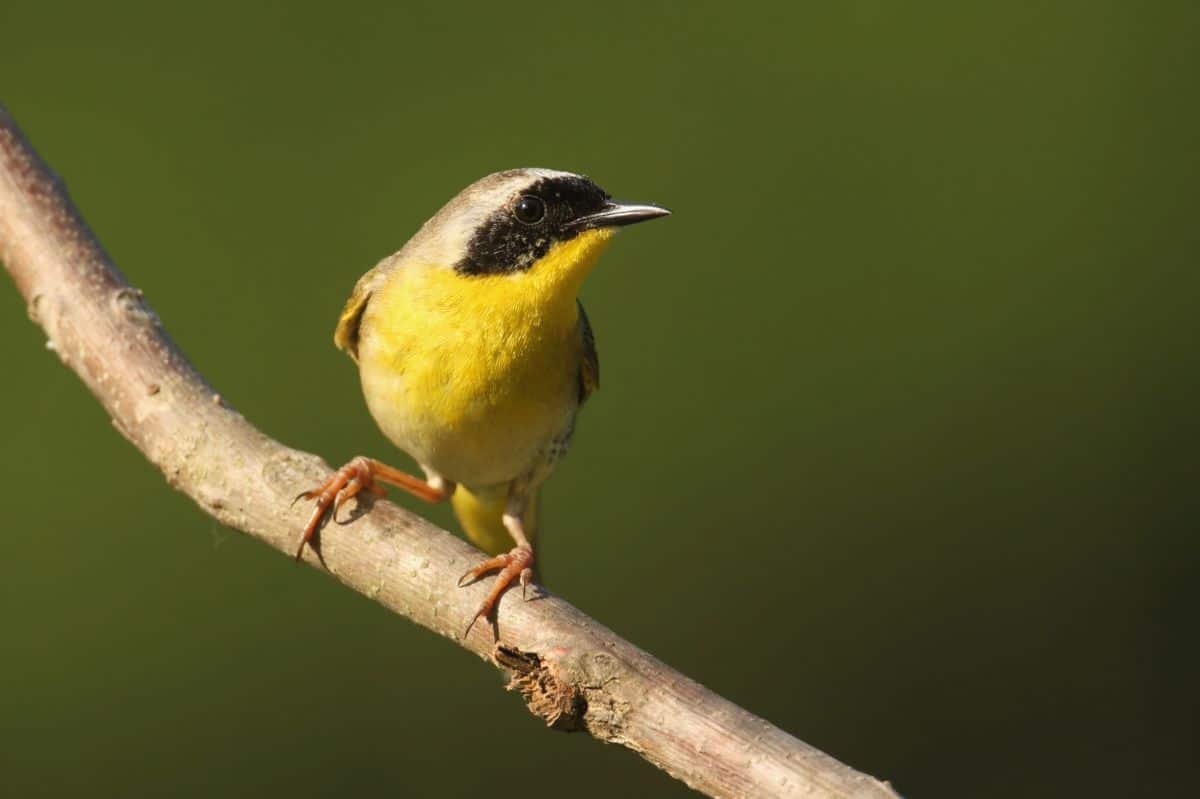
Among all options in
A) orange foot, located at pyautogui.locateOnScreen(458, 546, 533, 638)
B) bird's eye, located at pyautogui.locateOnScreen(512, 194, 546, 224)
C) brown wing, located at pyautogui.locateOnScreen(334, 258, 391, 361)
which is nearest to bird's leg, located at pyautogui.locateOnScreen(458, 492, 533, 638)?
orange foot, located at pyautogui.locateOnScreen(458, 546, 533, 638)

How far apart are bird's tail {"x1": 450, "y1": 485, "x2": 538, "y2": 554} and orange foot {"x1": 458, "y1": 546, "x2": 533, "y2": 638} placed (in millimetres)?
1207

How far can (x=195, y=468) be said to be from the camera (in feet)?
9.84

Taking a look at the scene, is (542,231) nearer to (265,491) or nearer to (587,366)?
(587,366)

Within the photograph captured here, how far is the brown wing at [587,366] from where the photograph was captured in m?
3.84

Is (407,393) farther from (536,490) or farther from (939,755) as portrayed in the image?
(939,755)

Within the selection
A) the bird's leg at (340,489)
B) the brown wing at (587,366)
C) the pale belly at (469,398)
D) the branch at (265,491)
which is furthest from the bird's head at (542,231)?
the branch at (265,491)

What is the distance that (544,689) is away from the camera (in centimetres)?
250

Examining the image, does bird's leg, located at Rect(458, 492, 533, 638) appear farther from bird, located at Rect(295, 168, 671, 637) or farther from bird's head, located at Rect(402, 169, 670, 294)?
bird's head, located at Rect(402, 169, 670, 294)

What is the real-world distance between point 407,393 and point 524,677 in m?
1.18

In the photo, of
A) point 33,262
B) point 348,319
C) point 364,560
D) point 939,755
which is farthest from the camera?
point 939,755

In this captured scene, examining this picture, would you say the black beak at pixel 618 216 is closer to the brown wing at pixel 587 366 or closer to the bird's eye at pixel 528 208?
the bird's eye at pixel 528 208

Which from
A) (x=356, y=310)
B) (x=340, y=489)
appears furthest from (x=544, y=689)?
(x=356, y=310)

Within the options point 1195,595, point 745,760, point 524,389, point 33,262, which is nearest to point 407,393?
point 524,389

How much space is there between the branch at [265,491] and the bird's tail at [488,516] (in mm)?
1171
